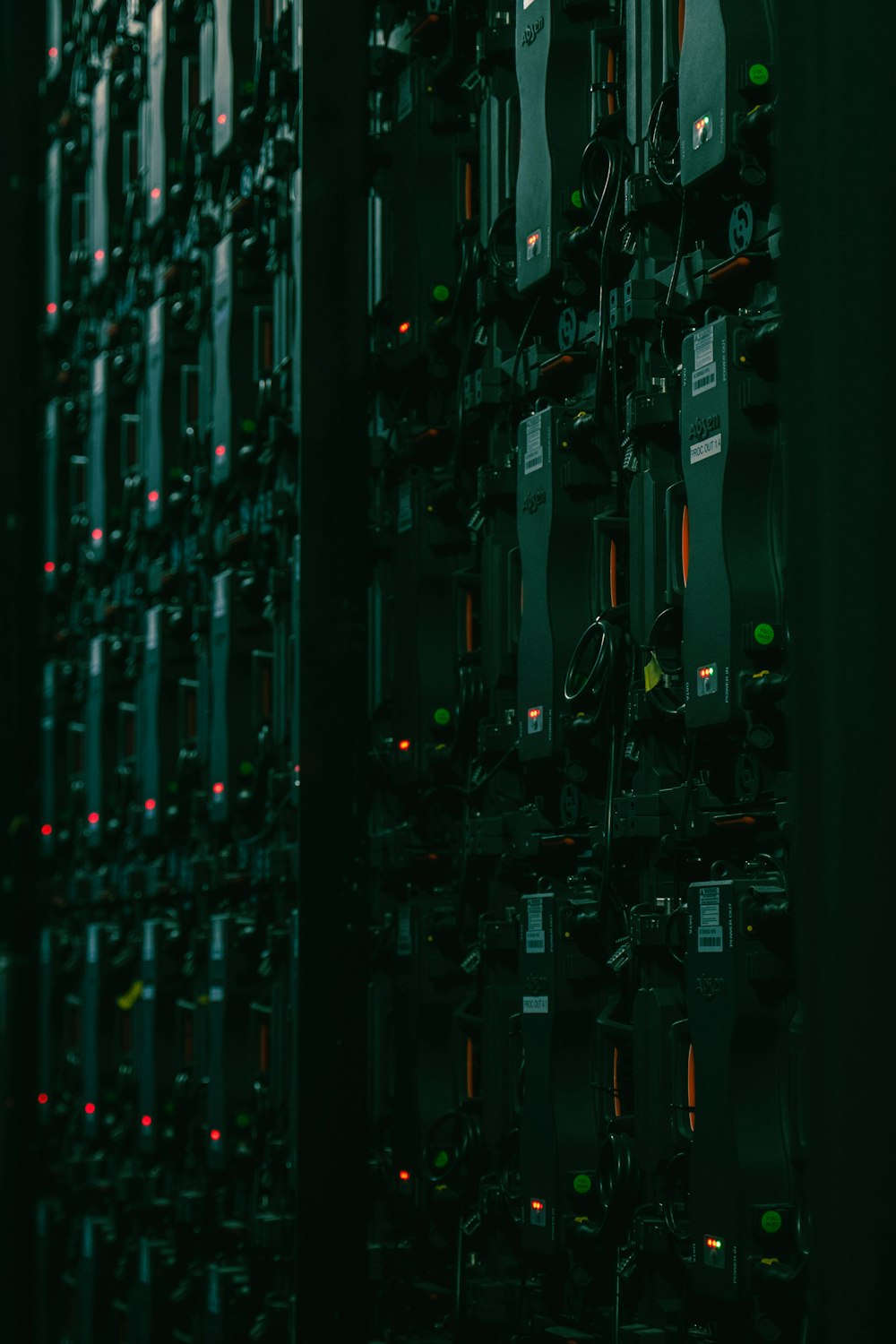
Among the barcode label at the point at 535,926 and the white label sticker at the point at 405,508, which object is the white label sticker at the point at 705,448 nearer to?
the barcode label at the point at 535,926

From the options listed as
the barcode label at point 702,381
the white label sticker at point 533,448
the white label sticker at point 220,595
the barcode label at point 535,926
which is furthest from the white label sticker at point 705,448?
the white label sticker at point 220,595

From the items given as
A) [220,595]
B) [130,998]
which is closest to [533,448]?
[220,595]

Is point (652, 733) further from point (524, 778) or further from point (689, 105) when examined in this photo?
point (689, 105)

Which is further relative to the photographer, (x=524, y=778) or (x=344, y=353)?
(x=344, y=353)

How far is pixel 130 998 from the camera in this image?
945 cm

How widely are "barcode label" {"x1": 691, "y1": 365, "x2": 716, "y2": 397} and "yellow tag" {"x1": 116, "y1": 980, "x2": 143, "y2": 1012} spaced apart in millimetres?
5248

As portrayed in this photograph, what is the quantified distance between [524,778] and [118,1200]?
4.40 m

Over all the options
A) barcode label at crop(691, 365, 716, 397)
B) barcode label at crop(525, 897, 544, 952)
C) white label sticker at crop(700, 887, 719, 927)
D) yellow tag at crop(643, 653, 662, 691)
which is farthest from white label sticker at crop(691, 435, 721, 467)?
barcode label at crop(525, 897, 544, 952)

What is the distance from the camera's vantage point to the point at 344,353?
6844 millimetres

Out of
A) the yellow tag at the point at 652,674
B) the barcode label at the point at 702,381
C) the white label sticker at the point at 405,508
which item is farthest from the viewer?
the white label sticker at the point at 405,508

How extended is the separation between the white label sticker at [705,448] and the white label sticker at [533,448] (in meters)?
0.85

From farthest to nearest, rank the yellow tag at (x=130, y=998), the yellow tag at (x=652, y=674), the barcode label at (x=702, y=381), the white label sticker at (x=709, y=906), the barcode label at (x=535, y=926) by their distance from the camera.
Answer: the yellow tag at (x=130, y=998) → the barcode label at (x=535, y=926) → the yellow tag at (x=652, y=674) → the barcode label at (x=702, y=381) → the white label sticker at (x=709, y=906)

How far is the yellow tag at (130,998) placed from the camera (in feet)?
30.2

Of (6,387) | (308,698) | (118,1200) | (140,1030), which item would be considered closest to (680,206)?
(308,698)
